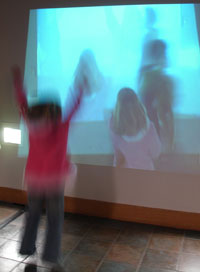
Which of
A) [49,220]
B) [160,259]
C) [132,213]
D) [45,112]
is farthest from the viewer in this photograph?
[132,213]

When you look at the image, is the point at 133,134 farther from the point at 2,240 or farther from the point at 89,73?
the point at 2,240

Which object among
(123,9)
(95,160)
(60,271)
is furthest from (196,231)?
(123,9)

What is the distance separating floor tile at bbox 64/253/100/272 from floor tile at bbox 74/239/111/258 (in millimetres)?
52

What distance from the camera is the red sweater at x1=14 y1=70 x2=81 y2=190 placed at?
182 cm

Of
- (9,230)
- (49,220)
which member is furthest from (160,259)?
(9,230)

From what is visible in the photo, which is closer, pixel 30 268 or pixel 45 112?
pixel 45 112

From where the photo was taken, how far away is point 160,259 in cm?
216

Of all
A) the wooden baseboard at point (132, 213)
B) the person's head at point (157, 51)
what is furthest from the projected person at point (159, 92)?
the wooden baseboard at point (132, 213)

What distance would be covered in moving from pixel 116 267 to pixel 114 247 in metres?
0.26

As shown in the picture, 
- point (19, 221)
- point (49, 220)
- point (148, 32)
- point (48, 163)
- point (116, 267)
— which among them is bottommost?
point (116, 267)

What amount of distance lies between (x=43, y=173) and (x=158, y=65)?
4.16 ft

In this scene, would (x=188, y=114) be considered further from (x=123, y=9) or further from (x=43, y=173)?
(x=43, y=173)

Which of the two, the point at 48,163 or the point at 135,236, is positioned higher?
the point at 48,163

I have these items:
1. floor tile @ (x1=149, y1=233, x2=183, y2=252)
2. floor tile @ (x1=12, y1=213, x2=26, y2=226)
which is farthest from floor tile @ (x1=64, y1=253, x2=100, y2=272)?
floor tile @ (x1=12, y1=213, x2=26, y2=226)
